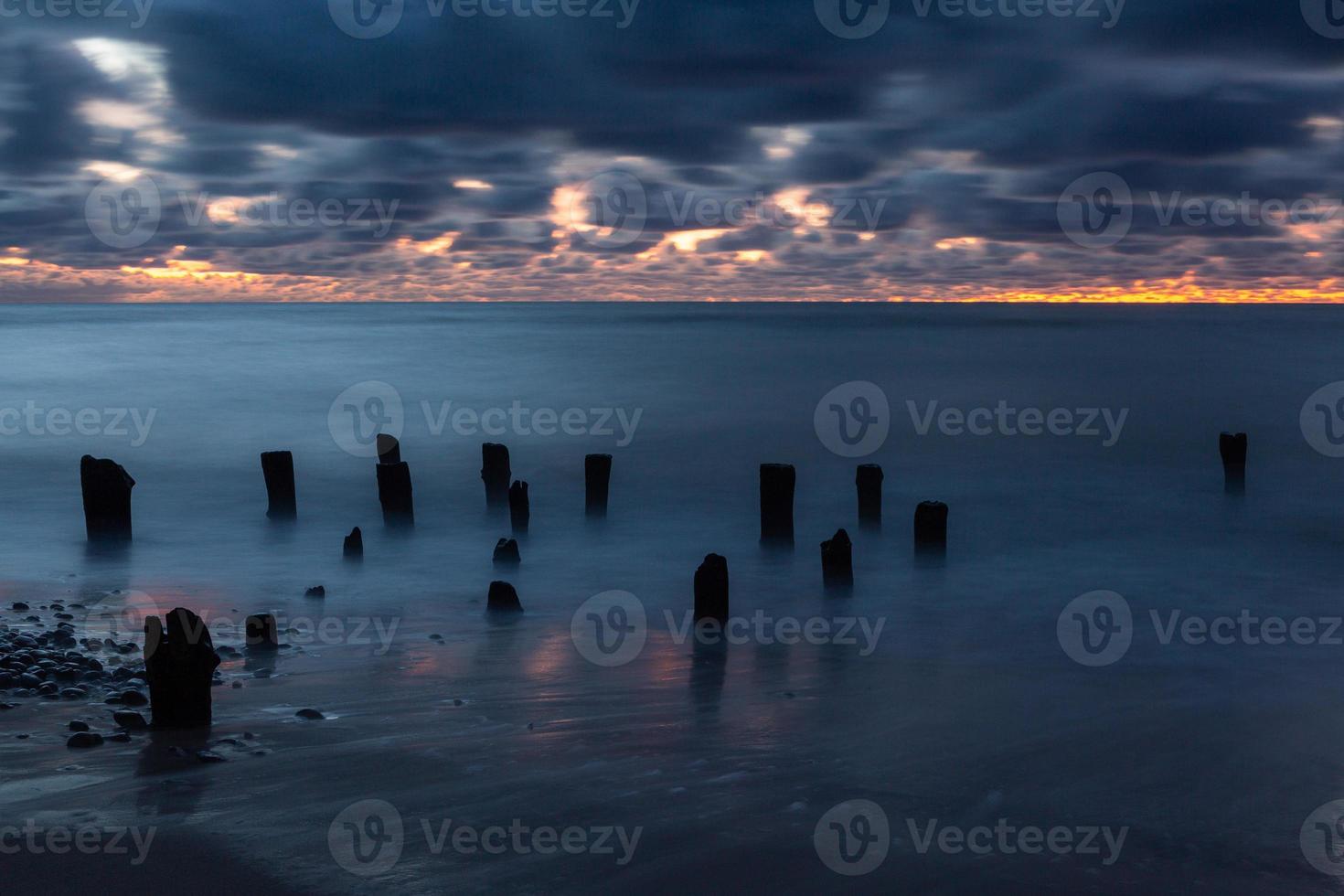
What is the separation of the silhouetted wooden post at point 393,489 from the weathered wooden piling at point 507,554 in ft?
9.40

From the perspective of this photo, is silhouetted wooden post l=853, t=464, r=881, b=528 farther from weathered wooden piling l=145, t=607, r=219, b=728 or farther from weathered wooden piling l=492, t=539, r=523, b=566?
weathered wooden piling l=145, t=607, r=219, b=728

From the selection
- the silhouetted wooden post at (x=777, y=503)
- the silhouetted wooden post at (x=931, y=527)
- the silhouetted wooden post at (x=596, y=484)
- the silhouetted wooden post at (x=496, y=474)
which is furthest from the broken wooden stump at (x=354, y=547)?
the silhouetted wooden post at (x=931, y=527)

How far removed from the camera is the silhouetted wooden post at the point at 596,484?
57.7 ft

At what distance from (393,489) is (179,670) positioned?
376 inches

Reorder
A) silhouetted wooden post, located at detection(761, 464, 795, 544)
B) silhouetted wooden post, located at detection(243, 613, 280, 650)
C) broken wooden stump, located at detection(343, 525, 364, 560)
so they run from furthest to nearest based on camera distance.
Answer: silhouetted wooden post, located at detection(761, 464, 795, 544)
broken wooden stump, located at detection(343, 525, 364, 560)
silhouetted wooden post, located at detection(243, 613, 280, 650)

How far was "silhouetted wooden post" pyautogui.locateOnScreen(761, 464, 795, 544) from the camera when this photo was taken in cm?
1509

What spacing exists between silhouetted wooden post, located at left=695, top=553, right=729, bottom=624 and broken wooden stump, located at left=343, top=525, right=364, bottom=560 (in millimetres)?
5451

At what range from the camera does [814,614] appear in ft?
38.9

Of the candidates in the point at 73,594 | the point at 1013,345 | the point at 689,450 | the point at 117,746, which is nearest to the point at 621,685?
the point at 117,746

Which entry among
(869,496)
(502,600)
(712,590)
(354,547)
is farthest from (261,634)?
(869,496)

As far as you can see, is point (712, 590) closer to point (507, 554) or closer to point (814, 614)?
point (814, 614)

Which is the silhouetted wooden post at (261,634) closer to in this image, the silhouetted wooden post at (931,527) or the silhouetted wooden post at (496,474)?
the silhouetted wooden post at (931,527)

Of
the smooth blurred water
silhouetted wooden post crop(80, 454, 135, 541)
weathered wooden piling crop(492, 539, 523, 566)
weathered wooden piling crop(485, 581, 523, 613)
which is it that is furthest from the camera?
silhouetted wooden post crop(80, 454, 135, 541)

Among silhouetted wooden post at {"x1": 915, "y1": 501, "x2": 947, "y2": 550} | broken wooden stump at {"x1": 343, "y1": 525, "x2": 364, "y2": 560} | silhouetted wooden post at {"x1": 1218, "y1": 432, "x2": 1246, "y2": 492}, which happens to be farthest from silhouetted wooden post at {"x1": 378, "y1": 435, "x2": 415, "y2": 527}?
silhouetted wooden post at {"x1": 1218, "y1": 432, "x2": 1246, "y2": 492}
